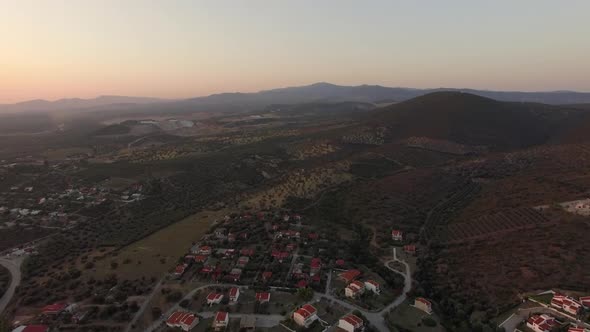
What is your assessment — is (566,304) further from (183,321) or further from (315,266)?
(183,321)

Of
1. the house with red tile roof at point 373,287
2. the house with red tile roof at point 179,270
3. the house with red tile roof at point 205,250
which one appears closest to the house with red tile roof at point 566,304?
the house with red tile roof at point 373,287

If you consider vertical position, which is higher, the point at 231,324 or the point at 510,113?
the point at 510,113

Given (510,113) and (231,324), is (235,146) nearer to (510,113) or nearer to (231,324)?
(231,324)

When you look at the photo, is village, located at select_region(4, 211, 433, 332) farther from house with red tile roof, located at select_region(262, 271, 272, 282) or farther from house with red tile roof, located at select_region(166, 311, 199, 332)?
house with red tile roof, located at select_region(262, 271, 272, 282)

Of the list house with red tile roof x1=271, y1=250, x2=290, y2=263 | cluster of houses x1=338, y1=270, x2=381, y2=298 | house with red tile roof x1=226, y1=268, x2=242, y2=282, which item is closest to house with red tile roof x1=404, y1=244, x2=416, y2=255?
cluster of houses x1=338, y1=270, x2=381, y2=298

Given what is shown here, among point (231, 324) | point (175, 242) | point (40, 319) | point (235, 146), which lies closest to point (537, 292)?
point (231, 324)

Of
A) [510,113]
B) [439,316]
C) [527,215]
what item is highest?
[510,113]

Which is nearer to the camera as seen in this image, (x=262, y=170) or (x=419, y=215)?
(x=419, y=215)

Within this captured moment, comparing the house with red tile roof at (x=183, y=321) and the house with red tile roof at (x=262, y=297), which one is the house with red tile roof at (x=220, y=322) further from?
the house with red tile roof at (x=262, y=297)
